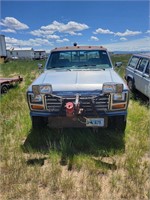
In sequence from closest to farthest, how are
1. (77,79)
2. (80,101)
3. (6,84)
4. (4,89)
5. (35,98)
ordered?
(80,101)
(35,98)
(77,79)
(4,89)
(6,84)

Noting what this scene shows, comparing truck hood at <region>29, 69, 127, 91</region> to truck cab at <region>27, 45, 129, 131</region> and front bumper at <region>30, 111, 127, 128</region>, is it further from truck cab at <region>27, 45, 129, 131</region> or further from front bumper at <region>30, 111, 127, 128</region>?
front bumper at <region>30, 111, 127, 128</region>

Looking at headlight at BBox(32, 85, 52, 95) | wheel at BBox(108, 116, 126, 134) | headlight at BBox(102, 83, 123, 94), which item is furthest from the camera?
wheel at BBox(108, 116, 126, 134)

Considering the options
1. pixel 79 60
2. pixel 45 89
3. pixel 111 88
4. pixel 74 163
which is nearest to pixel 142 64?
pixel 79 60

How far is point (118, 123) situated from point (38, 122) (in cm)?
162

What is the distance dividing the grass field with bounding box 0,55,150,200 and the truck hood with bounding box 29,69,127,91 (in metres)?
1.05

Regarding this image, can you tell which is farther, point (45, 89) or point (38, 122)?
point (38, 122)

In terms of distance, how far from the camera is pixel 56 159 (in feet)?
12.4

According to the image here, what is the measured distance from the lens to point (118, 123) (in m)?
4.54

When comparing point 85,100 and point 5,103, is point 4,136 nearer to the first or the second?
point 85,100

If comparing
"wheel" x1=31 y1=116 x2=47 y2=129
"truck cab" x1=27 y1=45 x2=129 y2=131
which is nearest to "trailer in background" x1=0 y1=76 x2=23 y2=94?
"wheel" x1=31 y1=116 x2=47 y2=129

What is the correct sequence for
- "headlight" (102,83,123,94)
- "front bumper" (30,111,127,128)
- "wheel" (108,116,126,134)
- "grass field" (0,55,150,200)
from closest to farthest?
1. "grass field" (0,55,150,200)
2. "headlight" (102,83,123,94)
3. "front bumper" (30,111,127,128)
4. "wheel" (108,116,126,134)

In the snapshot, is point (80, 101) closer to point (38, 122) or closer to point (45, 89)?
point (45, 89)

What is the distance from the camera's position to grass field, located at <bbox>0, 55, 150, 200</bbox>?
2.96 metres

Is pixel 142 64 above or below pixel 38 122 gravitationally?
above
